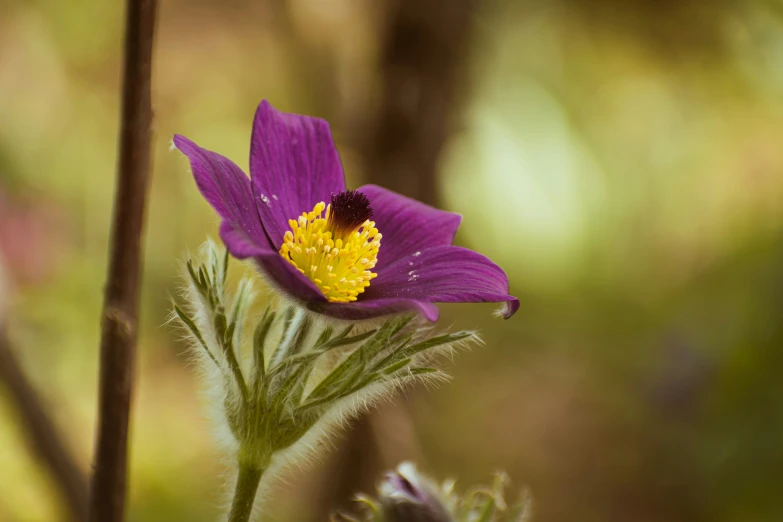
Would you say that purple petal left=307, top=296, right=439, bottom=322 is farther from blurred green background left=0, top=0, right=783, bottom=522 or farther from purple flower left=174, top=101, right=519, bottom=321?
blurred green background left=0, top=0, right=783, bottom=522

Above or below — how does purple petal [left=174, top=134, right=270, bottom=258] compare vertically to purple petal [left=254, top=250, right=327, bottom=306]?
above

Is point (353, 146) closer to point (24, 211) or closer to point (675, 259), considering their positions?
point (24, 211)

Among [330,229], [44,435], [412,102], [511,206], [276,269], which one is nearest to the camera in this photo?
[276,269]

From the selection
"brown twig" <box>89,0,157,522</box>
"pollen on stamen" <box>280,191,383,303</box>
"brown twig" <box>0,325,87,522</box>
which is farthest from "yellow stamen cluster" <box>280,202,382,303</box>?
"brown twig" <box>0,325,87,522</box>

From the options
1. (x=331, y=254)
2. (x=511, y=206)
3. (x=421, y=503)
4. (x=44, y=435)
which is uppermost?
(x=331, y=254)

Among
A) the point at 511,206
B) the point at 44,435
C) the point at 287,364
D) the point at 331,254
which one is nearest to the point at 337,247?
the point at 331,254

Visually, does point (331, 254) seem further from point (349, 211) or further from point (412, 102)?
point (412, 102)

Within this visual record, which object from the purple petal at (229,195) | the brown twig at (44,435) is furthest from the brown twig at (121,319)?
the brown twig at (44,435)

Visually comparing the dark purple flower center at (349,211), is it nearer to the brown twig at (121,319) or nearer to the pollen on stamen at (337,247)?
the pollen on stamen at (337,247)
